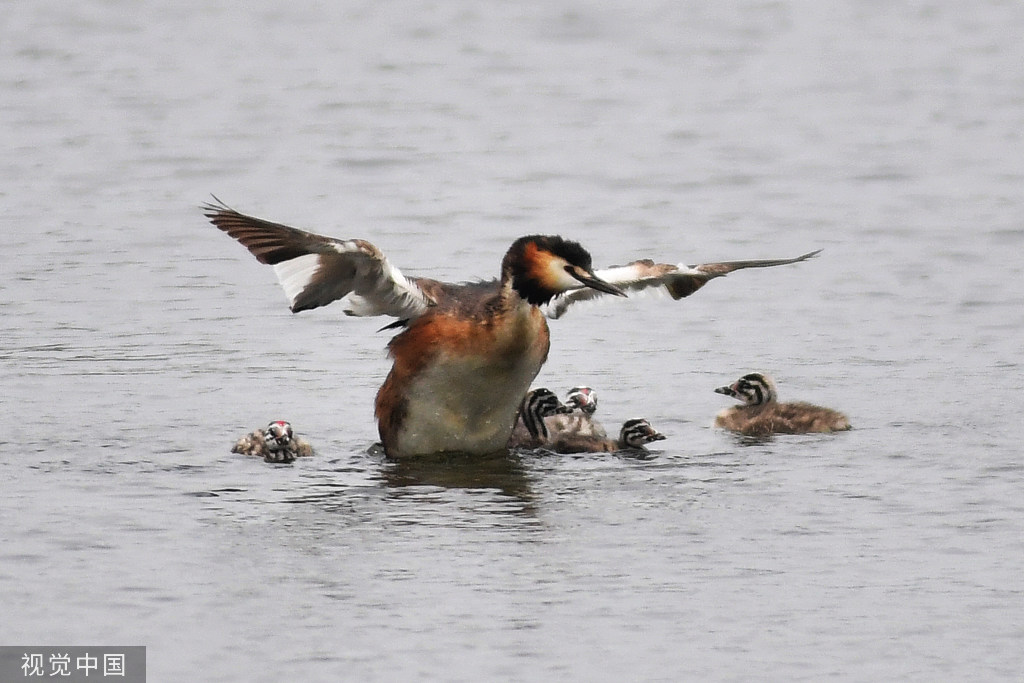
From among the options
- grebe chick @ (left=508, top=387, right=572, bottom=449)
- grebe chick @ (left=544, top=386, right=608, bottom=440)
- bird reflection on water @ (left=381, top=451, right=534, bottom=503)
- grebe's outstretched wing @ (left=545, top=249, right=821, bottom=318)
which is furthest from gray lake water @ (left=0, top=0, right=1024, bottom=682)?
grebe's outstretched wing @ (left=545, top=249, right=821, bottom=318)

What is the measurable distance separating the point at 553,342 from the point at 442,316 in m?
3.23

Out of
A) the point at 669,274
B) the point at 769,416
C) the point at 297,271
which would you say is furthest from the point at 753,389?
the point at 297,271

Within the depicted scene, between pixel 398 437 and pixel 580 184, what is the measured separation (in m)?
7.76

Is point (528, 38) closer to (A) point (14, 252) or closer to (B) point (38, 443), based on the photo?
(A) point (14, 252)

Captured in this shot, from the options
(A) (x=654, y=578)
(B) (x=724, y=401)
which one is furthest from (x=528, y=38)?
(A) (x=654, y=578)

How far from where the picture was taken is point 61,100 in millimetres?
21125

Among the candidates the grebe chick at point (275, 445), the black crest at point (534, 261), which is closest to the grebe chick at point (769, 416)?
the black crest at point (534, 261)

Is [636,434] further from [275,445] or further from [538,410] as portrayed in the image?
[275,445]

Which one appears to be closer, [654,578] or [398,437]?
[654,578]

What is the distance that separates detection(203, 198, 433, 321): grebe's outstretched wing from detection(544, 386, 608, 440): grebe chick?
108cm

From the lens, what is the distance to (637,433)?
1045 cm

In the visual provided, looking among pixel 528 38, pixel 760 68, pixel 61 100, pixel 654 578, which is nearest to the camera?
pixel 654 578

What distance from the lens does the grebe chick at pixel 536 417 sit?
35.3 ft

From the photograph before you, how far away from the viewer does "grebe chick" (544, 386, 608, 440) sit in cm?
1073
